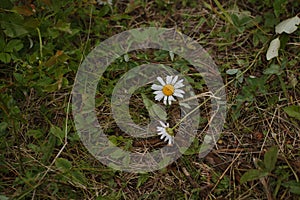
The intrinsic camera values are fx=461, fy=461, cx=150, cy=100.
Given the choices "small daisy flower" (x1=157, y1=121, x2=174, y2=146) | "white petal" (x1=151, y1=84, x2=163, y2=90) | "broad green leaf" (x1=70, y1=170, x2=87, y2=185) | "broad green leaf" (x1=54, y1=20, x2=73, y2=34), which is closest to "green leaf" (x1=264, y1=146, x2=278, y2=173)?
"small daisy flower" (x1=157, y1=121, x2=174, y2=146)

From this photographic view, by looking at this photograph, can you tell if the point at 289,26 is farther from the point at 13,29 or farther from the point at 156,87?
the point at 13,29

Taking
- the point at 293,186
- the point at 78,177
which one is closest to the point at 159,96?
the point at 78,177

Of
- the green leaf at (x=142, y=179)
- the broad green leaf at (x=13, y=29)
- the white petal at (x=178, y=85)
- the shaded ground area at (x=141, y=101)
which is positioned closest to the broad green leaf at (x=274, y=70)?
the shaded ground area at (x=141, y=101)

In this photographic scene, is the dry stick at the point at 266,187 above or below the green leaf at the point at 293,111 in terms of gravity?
below

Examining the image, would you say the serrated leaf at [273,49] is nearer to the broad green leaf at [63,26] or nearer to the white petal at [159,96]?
the white petal at [159,96]

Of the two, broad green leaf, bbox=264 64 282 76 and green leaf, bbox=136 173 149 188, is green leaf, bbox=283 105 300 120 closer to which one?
broad green leaf, bbox=264 64 282 76

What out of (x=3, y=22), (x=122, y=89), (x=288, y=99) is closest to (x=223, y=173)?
(x=288, y=99)
